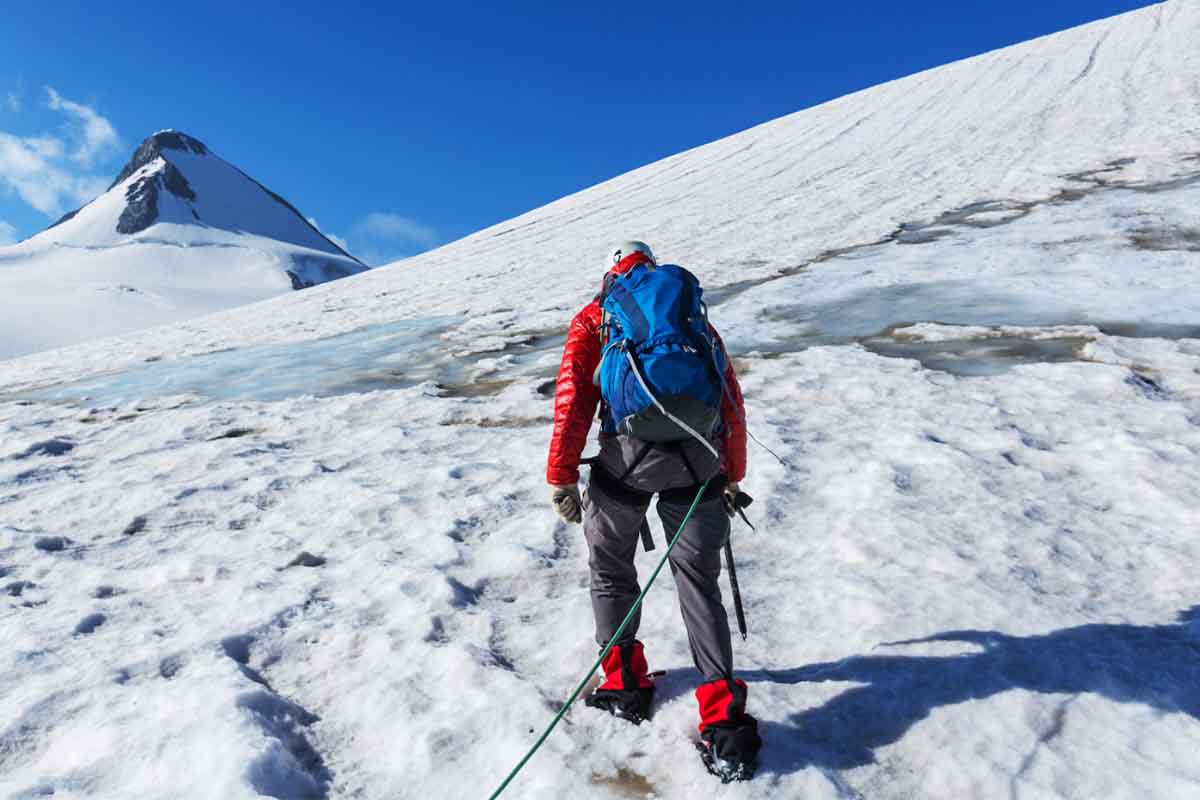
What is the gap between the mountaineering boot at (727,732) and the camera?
2.68 m

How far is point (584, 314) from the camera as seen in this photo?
3.14 metres

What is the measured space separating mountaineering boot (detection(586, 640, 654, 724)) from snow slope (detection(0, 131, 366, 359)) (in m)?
68.0

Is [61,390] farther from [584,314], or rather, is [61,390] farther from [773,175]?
[773,175]

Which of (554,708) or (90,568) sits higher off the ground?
(90,568)

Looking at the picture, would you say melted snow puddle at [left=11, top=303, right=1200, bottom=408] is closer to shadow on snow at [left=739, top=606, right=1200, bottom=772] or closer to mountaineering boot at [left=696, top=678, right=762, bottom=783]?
shadow on snow at [left=739, top=606, right=1200, bottom=772]

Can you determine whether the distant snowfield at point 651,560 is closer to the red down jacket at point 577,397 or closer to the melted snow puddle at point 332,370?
the melted snow puddle at point 332,370

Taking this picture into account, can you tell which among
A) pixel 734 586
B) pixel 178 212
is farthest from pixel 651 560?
pixel 178 212

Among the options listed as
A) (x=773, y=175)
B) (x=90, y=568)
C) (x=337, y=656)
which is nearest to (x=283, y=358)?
(x=90, y=568)

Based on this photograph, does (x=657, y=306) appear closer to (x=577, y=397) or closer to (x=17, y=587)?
(x=577, y=397)

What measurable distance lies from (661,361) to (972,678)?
6.37 ft

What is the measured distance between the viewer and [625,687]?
10.2ft

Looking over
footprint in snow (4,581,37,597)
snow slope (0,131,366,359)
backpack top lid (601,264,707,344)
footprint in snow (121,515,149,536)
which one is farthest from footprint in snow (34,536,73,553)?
snow slope (0,131,366,359)

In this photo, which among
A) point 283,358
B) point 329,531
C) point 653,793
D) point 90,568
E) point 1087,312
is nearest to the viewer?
point 653,793

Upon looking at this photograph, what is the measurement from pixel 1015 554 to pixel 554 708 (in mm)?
2721
